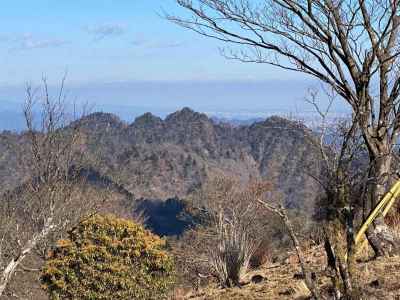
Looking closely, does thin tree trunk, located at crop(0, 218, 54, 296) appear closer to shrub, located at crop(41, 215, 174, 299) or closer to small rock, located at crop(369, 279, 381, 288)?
small rock, located at crop(369, 279, 381, 288)

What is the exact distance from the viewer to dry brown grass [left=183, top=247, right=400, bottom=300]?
5.57m

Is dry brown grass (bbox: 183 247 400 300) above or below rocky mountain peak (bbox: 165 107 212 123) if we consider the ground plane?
above

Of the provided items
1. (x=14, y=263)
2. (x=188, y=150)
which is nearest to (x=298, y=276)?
(x=14, y=263)

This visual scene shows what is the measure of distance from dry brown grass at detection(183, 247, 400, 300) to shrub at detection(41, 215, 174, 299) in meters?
1.92

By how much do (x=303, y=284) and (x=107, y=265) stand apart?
5.92 metres

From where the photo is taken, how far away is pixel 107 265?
12203 mm

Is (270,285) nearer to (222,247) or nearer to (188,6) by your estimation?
(222,247)

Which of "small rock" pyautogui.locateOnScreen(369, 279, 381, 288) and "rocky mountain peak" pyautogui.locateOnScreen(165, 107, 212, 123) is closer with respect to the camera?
"small rock" pyautogui.locateOnScreen(369, 279, 381, 288)

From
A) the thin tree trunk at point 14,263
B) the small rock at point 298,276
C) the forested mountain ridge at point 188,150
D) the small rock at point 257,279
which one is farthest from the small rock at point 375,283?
the forested mountain ridge at point 188,150

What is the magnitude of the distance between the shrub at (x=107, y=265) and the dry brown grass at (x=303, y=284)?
1.92 metres

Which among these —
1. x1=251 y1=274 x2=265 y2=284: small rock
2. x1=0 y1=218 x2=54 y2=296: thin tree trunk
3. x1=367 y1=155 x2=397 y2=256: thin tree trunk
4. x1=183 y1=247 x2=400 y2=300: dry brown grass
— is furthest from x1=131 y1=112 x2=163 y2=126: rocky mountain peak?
x1=367 y1=155 x2=397 y2=256: thin tree trunk

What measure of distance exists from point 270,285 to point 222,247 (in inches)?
103

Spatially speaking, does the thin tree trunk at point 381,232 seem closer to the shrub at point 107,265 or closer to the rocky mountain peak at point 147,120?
the shrub at point 107,265

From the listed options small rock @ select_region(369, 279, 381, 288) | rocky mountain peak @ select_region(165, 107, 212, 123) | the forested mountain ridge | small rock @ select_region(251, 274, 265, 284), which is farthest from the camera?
rocky mountain peak @ select_region(165, 107, 212, 123)
